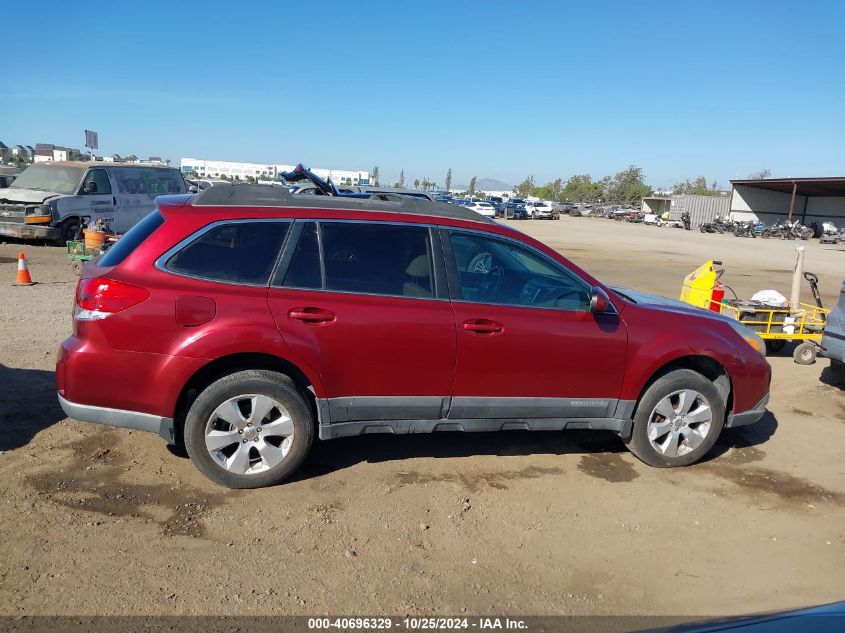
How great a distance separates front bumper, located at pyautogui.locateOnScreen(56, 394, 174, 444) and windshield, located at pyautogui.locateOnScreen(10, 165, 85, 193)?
13.9m

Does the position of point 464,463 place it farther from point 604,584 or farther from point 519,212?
point 519,212

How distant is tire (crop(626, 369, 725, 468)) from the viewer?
4.80 metres

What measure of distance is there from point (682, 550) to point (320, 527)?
2.06 m

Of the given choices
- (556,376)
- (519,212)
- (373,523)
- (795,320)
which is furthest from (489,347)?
(519,212)

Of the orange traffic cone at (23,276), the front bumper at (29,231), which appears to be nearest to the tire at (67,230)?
the front bumper at (29,231)

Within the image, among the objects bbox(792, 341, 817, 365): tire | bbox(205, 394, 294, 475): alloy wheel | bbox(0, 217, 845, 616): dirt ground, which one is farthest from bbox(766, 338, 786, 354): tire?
bbox(205, 394, 294, 475): alloy wheel

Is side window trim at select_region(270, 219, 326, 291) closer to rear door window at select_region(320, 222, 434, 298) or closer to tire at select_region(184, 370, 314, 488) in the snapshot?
rear door window at select_region(320, 222, 434, 298)

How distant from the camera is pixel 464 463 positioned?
15.9 ft

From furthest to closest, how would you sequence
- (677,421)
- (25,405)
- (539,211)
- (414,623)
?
(539,211) < (25,405) < (677,421) < (414,623)

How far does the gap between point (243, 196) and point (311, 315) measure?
3.32 ft

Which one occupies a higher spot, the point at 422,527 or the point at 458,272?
the point at 458,272

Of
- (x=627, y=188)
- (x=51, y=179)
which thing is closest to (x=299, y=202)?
(x=51, y=179)

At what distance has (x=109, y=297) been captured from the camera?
3973mm

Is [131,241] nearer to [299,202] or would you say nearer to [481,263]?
[299,202]
